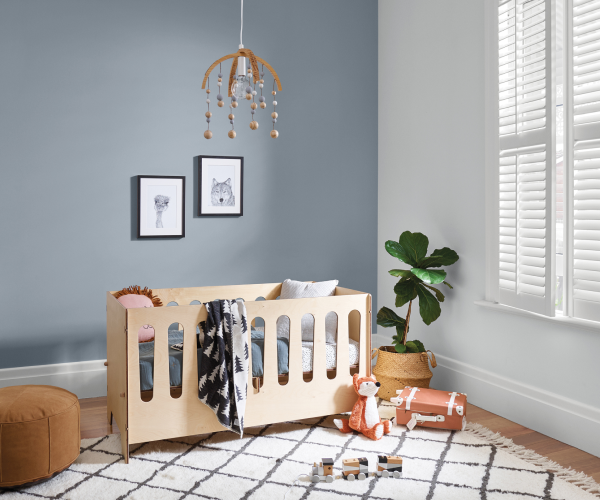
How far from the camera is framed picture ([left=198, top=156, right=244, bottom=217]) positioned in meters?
3.38

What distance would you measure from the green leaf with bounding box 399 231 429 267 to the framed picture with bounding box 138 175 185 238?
135 centimetres

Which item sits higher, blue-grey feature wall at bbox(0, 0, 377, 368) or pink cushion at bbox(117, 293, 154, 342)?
blue-grey feature wall at bbox(0, 0, 377, 368)

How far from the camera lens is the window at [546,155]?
2.35m

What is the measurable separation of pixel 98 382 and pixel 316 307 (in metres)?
1.49

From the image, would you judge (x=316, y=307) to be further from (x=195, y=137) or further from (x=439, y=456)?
(x=195, y=137)

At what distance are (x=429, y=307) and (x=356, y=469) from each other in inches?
47.0

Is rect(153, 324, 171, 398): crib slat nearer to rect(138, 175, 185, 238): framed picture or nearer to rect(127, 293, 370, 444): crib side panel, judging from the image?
rect(127, 293, 370, 444): crib side panel

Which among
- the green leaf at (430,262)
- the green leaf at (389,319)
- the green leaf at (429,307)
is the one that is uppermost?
the green leaf at (430,262)

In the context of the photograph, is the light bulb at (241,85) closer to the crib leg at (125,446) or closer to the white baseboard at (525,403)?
the crib leg at (125,446)

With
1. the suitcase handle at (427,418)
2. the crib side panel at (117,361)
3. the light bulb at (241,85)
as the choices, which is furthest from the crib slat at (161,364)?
the suitcase handle at (427,418)

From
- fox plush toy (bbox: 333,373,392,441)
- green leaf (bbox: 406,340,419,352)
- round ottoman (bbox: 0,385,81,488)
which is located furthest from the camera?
green leaf (bbox: 406,340,419,352)

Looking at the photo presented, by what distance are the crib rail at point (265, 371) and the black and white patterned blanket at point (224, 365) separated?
51mm

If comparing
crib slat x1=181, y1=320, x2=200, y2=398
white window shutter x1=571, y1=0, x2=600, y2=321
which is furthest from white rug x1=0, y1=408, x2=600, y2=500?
white window shutter x1=571, y1=0, x2=600, y2=321

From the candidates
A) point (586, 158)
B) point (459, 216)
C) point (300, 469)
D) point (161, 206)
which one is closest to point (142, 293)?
point (161, 206)
